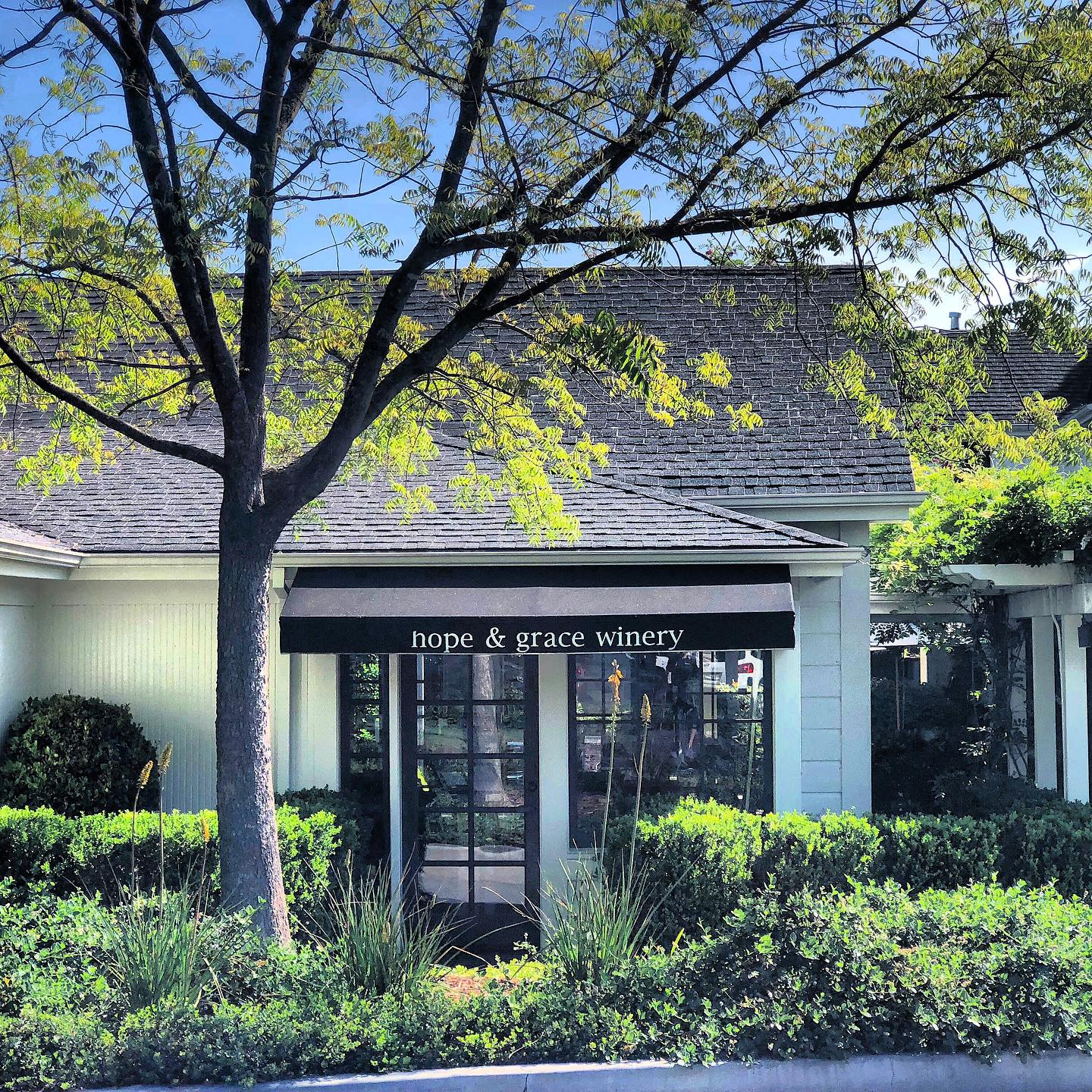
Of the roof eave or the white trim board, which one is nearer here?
the roof eave

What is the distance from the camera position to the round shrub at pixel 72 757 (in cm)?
835

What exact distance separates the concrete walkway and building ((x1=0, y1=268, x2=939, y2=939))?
3.63 meters

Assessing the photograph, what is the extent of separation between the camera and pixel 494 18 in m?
6.27

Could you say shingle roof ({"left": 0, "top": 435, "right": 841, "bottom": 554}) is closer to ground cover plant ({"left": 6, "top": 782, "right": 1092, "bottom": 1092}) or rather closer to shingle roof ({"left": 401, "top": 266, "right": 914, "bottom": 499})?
shingle roof ({"left": 401, "top": 266, "right": 914, "bottom": 499})

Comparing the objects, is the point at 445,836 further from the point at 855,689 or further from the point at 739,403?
the point at 739,403

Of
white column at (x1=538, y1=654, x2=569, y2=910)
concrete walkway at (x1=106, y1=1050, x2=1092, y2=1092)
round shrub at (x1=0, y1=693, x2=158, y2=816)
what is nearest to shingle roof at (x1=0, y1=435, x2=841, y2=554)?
white column at (x1=538, y1=654, x2=569, y2=910)

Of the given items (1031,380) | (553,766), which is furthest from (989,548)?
(1031,380)

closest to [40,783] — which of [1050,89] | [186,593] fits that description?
[186,593]

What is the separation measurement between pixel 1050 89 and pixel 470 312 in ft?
→ 11.4

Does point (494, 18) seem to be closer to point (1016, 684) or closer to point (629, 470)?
point (629, 470)

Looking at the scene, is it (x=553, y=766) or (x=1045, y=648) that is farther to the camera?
(x=1045, y=648)

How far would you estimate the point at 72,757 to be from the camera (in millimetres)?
8531

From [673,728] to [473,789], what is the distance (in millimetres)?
1782

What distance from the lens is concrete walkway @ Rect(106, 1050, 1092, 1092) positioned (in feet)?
15.9
